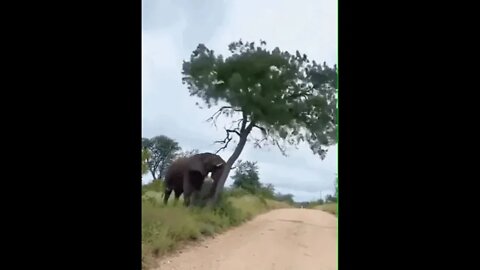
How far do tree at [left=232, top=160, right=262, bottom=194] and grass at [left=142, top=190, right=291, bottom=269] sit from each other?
0.12 feet

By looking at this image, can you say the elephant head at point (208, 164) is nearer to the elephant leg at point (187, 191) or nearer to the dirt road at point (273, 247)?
the elephant leg at point (187, 191)

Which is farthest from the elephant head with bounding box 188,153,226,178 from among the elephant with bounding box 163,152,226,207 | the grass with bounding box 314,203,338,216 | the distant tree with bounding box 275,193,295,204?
the grass with bounding box 314,203,338,216

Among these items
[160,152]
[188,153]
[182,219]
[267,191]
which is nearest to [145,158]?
[160,152]

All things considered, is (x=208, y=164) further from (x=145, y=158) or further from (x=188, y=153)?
(x=145, y=158)

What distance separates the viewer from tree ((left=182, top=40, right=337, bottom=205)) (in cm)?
179

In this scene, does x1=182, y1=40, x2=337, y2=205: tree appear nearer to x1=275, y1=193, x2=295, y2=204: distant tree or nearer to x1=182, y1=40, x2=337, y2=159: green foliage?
x1=182, y1=40, x2=337, y2=159: green foliage

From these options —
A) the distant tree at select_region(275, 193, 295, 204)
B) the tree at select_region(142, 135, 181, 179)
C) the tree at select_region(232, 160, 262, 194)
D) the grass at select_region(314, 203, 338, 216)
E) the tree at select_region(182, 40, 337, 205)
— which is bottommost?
the grass at select_region(314, 203, 338, 216)

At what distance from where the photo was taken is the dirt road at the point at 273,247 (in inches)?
66.9

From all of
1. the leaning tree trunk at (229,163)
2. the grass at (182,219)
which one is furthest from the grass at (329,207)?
the leaning tree trunk at (229,163)

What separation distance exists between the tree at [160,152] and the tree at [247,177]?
A: 0.79ft

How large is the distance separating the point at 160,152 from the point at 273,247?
539 millimetres
